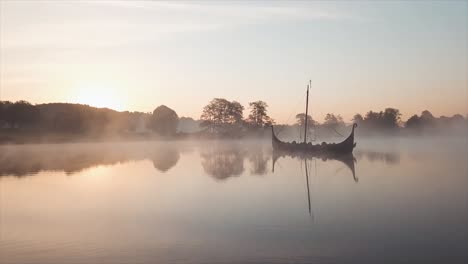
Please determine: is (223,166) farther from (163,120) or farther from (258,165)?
(163,120)

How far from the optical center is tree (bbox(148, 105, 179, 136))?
127369 millimetres

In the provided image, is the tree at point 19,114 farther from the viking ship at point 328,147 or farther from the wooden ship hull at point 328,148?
the wooden ship hull at point 328,148

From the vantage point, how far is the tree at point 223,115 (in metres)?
127

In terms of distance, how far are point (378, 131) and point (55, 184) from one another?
546 ft

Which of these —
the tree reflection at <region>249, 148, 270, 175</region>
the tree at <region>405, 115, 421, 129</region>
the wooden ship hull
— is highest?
the tree at <region>405, 115, 421, 129</region>

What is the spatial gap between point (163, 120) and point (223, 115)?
19489mm

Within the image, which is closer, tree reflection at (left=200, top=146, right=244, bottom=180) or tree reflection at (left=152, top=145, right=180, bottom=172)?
tree reflection at (left=200, top=146, right=244, bottom=180)

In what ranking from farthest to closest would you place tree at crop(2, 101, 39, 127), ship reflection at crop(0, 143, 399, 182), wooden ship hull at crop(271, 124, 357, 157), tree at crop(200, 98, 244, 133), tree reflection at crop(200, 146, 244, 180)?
tree at crop(200, 98, 244, 133), tree at crop(2, 101, 39, 127), wooden ship hull at crop(271, 124, 357, 157), ship reflection at crop(0, 143, 399, 182), tree reflection at crop(200, 146, 244, 180)

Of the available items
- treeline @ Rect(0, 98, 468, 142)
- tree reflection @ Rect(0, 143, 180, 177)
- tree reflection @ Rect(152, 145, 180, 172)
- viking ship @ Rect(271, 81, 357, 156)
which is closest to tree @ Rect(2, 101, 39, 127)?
treeline @ Rect(0, 98, 468, 142)

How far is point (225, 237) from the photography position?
41.3 ft

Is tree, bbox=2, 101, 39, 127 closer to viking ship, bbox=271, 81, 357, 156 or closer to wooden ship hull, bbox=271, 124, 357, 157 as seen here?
viking ship, bbox=271, 81, 357, 156

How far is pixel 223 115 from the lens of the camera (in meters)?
127

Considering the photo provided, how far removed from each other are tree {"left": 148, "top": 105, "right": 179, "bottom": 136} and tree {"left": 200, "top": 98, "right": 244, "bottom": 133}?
10.1 m

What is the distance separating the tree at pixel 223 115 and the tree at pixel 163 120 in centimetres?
1008
